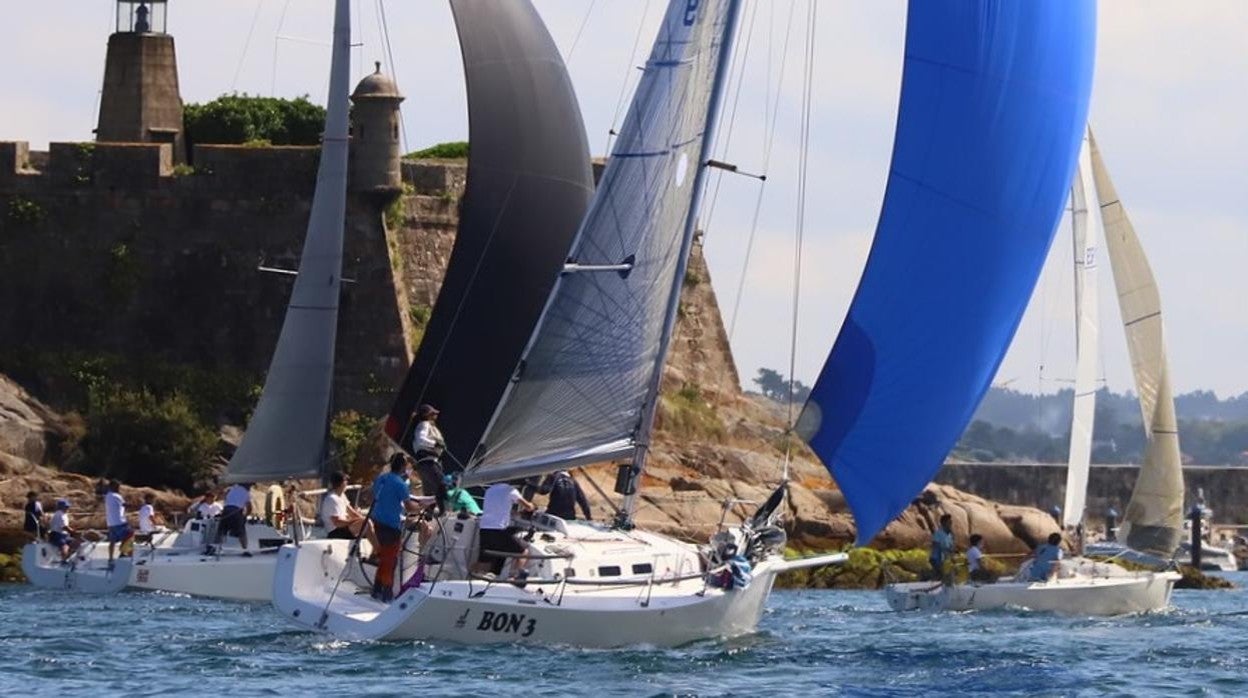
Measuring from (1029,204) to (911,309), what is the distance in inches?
55.1

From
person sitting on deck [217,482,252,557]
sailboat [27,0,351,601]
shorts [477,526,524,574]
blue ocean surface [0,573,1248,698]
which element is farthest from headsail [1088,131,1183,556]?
shorts [477,526,524,574]

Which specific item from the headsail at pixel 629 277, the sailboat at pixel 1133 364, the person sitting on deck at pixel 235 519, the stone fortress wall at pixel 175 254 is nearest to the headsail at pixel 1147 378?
the sailboat at pixel 1133 364

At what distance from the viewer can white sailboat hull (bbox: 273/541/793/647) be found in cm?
2558

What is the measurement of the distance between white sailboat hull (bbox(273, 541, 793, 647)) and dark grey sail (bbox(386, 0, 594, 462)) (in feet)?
28.9

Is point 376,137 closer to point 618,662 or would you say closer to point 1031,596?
point 1031,596

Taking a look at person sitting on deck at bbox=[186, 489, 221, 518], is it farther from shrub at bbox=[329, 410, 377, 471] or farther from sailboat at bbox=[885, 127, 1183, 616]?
sailboat at bbox=[885, 127, 1183, 616]

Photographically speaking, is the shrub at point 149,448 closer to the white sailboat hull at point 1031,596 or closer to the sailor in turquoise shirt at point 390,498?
the white sailboat hull at point 1031,596

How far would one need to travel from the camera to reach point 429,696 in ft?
75.8

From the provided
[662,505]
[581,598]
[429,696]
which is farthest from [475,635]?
[662,505]

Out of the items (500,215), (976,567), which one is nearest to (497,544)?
(500,215)

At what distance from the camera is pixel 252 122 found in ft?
176

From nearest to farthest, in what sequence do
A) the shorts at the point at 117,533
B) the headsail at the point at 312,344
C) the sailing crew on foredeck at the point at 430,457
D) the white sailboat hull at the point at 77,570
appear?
the sailing crew on foredeck at the point at 430,457
the white sailboat hull at the point at 77,570
the shorts at the point at 117,533
the headsail at the point at 312,344

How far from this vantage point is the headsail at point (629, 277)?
1119 inches

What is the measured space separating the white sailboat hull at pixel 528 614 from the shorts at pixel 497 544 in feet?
1.67
